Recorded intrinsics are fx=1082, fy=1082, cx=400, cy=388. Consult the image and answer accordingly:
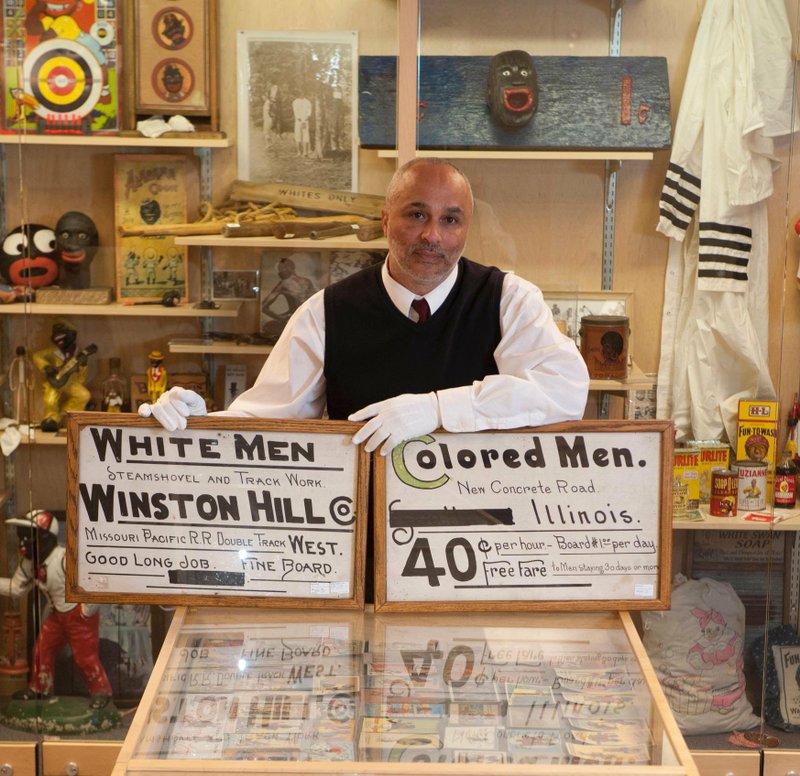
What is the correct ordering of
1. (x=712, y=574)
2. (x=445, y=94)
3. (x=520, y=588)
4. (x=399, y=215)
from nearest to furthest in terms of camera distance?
(x=520, y=588), (x=399, y=215), (x=445, y=94), (x=712, y=574)

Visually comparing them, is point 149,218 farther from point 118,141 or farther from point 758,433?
point 758,433

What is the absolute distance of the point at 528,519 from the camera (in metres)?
1.80

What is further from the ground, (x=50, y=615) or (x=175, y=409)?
(x=175, y=409)

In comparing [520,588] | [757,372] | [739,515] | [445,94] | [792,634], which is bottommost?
[792,634]

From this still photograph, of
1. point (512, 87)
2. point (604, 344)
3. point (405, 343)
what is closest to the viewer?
point (405, 343)

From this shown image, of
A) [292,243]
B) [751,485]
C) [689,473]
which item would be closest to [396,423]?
[292,243]

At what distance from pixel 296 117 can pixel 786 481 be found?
1725mm

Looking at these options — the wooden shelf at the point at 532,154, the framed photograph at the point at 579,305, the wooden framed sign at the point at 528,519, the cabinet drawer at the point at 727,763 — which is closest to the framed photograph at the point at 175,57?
the wooden shelf at the point at 532,154

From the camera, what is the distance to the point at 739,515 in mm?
→ 3105

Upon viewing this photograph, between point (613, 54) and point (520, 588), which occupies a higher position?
point (613, 54)

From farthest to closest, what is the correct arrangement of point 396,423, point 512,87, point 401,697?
point 512,87 < point 396,423 < point 401,697

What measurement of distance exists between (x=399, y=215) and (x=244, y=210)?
97 centimetres

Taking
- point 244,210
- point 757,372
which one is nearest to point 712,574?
point 757,372

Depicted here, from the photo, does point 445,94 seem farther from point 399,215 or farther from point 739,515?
point 739,515
